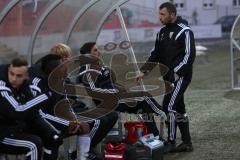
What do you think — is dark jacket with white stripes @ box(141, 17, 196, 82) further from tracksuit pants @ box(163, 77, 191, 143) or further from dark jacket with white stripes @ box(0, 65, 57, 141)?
dark jacket with white stripes @ box(0, 65, 57, 141)

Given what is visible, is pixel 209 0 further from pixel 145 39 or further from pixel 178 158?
pixel 178 158

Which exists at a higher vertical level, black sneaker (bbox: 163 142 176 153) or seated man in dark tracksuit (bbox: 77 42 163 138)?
seated man in dark tracksuit (bbox: 77 42 163 138)

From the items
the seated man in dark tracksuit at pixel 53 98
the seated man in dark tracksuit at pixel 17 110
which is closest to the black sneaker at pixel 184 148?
the seated man in dark tracksuit at pixel 53 98

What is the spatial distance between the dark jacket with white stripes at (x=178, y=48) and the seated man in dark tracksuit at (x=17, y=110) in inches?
94.0

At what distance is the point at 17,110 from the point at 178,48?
2856 mm

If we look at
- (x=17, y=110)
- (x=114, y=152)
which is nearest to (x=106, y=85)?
(x=114, y=152)

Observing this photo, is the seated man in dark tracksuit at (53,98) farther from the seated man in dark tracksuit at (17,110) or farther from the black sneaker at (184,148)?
the black sneaker at (184,148)

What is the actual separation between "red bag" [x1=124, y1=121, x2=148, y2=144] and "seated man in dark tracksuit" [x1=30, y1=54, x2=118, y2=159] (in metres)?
0.40

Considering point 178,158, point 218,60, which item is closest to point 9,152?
point 178,158

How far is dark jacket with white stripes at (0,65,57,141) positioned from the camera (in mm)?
5629

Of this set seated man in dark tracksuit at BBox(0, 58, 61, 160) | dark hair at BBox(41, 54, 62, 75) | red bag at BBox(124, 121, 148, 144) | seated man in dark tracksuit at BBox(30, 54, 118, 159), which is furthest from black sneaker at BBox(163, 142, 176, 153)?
seated man in dark tracksuit at BBox(0, 58, 61, 160)

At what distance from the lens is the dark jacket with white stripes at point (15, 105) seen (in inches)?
222

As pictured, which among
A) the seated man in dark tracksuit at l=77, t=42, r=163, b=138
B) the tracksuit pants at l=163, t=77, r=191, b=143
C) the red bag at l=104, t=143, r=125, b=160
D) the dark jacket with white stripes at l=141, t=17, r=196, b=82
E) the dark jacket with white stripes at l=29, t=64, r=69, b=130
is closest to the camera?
the dark jacket with white stripes at l=29, t=64, r=69, b=130

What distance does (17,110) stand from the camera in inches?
221
